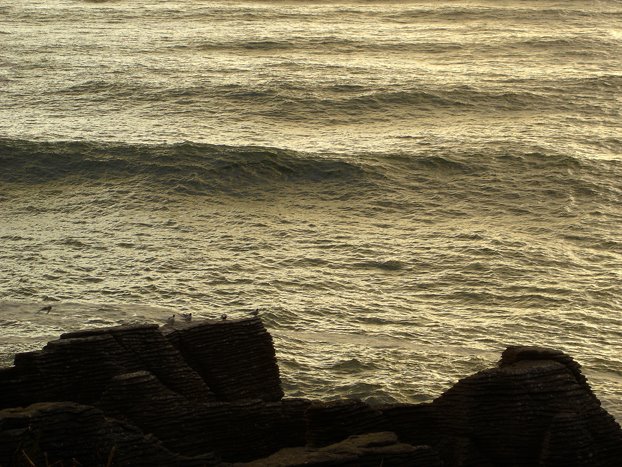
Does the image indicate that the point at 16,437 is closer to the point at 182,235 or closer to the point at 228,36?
the point at 182,235

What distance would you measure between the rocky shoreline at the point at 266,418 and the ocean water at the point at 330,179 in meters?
4.21

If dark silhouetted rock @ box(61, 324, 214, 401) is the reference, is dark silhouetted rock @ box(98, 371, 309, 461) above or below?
below

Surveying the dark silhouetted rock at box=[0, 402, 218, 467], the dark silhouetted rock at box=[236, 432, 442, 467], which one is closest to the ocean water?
the dark silhouetted rock at box=[236, 432, 442, 467]

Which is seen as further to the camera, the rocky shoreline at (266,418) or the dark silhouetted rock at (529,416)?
the dark silhouetted rock at (529,416)

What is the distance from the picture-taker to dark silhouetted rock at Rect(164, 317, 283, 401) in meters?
9.27

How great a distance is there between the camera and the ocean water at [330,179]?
596 inches

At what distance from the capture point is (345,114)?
26047 mm

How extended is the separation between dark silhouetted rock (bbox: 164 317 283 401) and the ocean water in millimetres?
3558

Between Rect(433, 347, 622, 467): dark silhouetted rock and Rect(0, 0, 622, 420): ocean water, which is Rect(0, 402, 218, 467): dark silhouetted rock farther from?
Rect(0, 0, 622, 420): ocean water

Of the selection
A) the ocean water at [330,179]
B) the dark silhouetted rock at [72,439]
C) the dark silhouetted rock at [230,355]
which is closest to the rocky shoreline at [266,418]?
the dark silhouetted rock at [72,439]

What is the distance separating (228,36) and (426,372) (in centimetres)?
2085

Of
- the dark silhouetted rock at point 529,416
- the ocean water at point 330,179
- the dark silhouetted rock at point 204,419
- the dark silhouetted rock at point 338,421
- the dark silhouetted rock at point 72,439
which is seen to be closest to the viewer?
the dark silhouetted rock at point 72,439

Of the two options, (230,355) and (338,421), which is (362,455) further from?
(230,355)

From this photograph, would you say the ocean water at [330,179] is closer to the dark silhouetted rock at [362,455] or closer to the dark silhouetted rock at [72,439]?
the dark silhouetted rock at [362,455]
